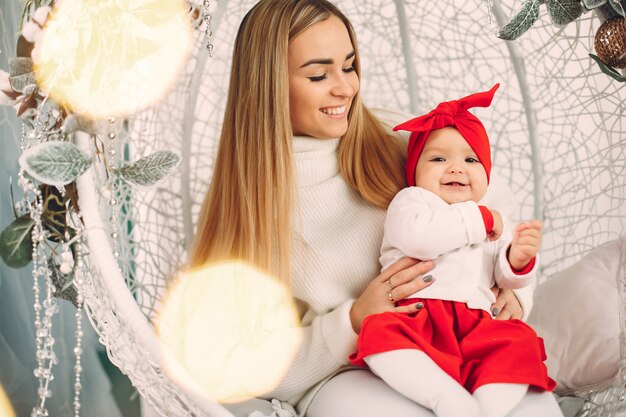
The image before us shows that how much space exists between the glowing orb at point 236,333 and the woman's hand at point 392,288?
167mm

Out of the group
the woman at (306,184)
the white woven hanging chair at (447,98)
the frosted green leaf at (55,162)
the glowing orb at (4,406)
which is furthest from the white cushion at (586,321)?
the glowing orb at (4,406)

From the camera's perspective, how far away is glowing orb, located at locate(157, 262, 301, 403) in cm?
158

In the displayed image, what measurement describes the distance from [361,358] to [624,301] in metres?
0.60

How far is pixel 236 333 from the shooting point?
1.63 metres

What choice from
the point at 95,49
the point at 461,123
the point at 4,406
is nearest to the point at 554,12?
the point at 461,123

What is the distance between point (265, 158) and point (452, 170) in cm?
40

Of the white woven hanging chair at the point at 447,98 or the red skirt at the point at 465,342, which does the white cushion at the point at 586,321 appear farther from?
the red skirt at the point at 465,342

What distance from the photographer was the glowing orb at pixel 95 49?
→ 4.19 feet

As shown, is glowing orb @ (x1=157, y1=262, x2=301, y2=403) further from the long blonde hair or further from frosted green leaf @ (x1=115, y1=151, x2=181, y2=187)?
frosted green leaf @ (x1=115, y1=151, x2=181, y2=187)

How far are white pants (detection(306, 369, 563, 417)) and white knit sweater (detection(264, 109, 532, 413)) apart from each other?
0.19 feet

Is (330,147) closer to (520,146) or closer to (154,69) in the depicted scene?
(154,69)

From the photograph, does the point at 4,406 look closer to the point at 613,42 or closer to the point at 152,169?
the point at 152,169

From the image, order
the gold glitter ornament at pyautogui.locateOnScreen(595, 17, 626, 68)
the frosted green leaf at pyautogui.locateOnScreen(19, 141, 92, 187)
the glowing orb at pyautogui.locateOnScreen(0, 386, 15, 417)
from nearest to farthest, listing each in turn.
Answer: the frosted green leaf at pyautogui.locateOnScreen(19, 141, 92, 187) → the gold glitter ornament at pyautogui.locateOnScreen(595, 17, 626, 68) → the glowing orb at pyautogui.locateOnScreen(0, 386, 15, 417)

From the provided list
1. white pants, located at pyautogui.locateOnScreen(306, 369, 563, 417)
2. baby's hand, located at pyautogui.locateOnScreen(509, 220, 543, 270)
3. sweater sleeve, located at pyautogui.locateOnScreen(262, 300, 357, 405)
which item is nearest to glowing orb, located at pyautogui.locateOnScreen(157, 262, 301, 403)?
sweater sleeve, located at pyautogui.locateOnScreen(262, 300, 357, 405)
